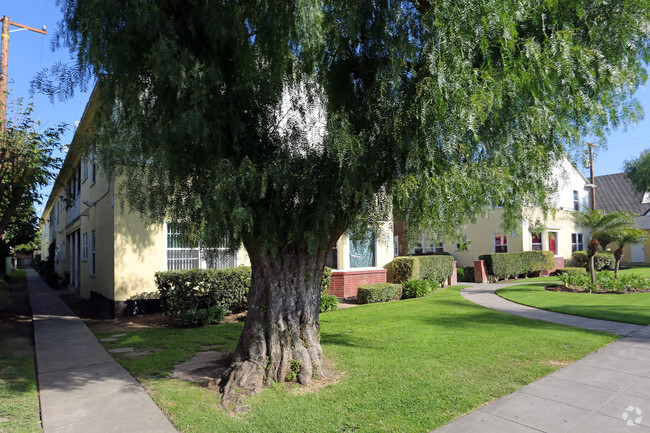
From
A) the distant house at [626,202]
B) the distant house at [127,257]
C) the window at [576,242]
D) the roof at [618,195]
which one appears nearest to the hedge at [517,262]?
the window at [576,242]

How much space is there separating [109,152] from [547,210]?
17.9ft

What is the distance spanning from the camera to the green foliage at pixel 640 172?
3350 cm

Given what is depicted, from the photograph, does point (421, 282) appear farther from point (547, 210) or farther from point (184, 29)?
point (184, 29)

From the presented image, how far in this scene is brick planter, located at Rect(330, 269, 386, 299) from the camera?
14.0m

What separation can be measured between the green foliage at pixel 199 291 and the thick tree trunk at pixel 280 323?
4.55 m

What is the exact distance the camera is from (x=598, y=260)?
945 inches

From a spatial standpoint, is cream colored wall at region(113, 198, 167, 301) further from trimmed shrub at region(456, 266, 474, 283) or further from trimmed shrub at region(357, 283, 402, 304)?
trimmed shrub at region(456, 266, 474, 283)

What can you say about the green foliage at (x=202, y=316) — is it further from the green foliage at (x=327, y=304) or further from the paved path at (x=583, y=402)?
the paved path at (x=583, y=402)

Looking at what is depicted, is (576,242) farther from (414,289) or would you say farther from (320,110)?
(320,110)

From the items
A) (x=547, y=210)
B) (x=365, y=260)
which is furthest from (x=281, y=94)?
(x=365, y=260)

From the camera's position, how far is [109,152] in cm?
517

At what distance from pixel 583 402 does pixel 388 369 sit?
236 centimetres

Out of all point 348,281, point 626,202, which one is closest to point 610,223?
point 348,281

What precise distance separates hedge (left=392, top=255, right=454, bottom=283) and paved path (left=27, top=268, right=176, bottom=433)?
1016 centimetres
